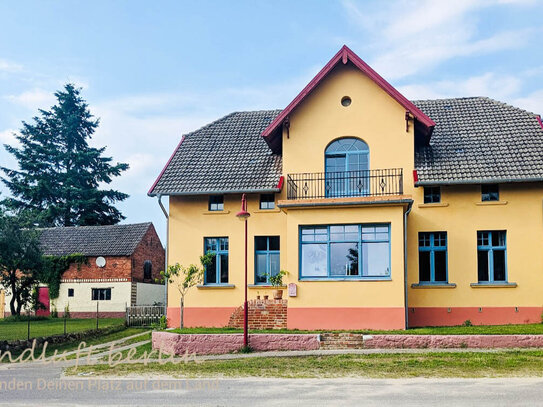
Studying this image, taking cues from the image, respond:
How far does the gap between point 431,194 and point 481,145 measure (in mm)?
2789

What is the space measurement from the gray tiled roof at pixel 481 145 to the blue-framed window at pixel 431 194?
637 mm

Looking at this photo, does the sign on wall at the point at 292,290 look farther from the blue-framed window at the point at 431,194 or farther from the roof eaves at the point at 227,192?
the blue-framed window at the point at 431,194

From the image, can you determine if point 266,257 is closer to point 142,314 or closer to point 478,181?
point 478,181

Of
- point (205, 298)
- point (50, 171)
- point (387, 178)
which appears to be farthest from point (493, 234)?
point (50, 171)

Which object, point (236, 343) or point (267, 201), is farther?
point (267, 201)

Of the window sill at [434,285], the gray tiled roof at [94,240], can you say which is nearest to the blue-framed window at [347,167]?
the window sill at [434,285]

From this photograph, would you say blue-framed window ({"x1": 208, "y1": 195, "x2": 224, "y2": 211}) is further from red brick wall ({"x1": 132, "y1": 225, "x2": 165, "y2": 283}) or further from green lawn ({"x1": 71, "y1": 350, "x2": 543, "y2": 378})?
red brick wall ({"x1": 132, "y1": 225, "x2": 165, "y2": 283})

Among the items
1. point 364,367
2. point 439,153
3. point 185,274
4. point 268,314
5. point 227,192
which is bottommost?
point 364,367

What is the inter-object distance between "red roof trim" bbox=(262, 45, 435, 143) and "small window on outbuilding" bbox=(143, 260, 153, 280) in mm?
20215

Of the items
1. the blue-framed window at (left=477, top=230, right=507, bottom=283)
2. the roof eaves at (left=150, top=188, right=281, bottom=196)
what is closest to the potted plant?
the roof eaves at (left=150, top=188, right=281, bottom=196)

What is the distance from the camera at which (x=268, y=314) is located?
22172 mm

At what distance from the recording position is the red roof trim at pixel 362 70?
22.8 meters

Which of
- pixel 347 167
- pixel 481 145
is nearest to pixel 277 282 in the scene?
pixel 347 167

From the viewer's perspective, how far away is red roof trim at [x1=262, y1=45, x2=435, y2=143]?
22.8 m
